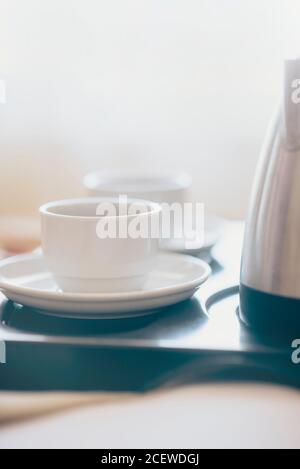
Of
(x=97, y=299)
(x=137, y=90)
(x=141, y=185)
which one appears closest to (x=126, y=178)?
(x=141, y=185)

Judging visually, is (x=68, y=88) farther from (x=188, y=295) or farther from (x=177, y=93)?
(x=188, y=295)

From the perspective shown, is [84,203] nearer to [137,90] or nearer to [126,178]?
[126,178]

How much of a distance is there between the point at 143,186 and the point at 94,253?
0.37 m

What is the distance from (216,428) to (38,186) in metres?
0.68

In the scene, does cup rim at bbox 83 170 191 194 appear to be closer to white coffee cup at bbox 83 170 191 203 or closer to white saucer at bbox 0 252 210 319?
white coffee cup at bbox 83 170 191 203

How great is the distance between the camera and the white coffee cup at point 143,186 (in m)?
0.78

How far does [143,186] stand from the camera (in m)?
0.88

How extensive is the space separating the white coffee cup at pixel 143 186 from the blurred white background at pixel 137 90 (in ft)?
0.49

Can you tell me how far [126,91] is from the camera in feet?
3.32

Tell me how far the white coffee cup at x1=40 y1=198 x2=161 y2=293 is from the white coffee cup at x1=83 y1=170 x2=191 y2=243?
221 mm

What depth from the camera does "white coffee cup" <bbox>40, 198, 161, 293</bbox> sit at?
528mm

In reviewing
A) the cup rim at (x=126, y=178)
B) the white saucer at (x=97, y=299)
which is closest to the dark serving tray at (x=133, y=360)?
the white saucer at (x=97, y=299)

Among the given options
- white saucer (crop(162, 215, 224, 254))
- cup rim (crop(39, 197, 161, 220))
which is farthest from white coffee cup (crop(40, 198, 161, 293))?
white saucer (crop(162, 215, 224, 254))

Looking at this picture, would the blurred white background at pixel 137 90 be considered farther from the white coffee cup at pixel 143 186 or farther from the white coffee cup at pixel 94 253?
the white coffee cup at pixel 94 253
